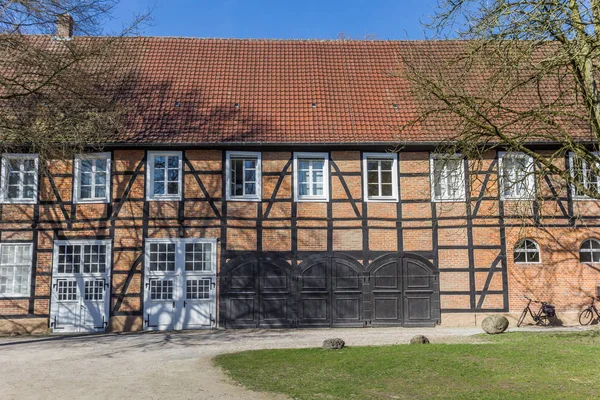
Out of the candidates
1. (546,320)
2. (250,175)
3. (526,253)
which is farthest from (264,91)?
(546,320)

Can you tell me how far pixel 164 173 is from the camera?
51.0 ft

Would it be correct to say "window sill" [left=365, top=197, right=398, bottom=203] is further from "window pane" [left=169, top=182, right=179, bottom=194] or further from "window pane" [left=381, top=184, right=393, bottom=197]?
"window pane" [left=169, top=182, right=179, bottom=194]

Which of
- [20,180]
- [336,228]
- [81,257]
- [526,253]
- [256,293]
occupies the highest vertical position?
[20,180]

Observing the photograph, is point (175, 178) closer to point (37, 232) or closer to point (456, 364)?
point (37, 232)

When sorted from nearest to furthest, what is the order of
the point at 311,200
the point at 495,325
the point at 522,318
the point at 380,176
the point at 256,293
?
the point at 495,325, the point at 522,318, the point at 256,293, the point at 311,200, the point at 380,176

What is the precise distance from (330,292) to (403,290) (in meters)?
1.96

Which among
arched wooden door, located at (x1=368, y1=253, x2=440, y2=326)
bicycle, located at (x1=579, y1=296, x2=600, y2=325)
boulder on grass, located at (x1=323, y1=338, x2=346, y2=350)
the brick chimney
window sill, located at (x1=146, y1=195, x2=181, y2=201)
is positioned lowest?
boulder on grass, located at (x1=323, y1=338, x2=346, y2=350)

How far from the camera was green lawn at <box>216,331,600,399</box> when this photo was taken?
7.46m

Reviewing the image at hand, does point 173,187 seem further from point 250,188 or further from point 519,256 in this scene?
point 519,256

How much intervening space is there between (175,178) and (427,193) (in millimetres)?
6839

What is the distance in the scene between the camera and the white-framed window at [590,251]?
600 inches

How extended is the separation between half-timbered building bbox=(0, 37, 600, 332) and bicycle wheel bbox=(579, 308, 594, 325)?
0.28 m

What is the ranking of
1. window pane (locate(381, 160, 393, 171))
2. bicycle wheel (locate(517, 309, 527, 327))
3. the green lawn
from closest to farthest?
the green lawn < bicycle wheel (locate(517, 309, 527, 327)) < window pane (locate(381, 160, 393, 171))

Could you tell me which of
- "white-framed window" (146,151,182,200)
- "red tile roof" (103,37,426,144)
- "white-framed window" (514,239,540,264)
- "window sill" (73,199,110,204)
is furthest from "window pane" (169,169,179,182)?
"white-framed window" (514,239,540,264)
